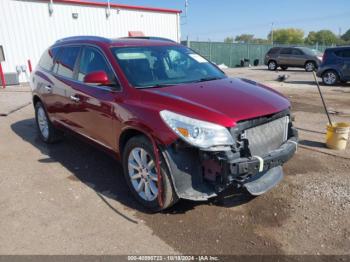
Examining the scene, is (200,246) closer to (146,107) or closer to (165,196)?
(165,196)

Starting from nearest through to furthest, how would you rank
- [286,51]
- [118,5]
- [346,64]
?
[346,64] < [118,5] < [286,51]

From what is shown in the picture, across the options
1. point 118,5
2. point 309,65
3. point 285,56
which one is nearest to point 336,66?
point 309,65

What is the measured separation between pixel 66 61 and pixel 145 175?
8.54ft

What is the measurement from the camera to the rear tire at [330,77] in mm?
14273

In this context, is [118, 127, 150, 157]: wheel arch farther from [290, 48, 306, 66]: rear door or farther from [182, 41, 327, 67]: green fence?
[182, 41, 327, 67]: green fence

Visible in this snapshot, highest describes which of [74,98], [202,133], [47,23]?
[47,23]

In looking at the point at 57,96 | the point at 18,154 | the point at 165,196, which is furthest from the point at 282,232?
the point at 18,154

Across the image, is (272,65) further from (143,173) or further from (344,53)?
(143,173)

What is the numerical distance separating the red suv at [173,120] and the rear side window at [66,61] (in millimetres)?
44

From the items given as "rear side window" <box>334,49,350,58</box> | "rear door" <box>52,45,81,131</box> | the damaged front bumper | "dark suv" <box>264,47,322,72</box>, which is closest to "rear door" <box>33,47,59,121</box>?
"rear door" <box>52,45,81,131</box>

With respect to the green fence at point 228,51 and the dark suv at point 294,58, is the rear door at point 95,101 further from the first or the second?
the green fence at point 228,51

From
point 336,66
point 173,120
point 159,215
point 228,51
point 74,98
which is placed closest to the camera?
point 173,120

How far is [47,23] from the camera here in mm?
16938

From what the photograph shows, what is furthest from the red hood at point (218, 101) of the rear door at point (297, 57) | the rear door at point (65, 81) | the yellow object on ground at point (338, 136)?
the rear door at point (297, 57)
